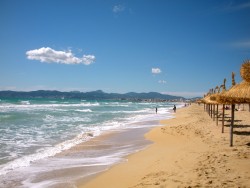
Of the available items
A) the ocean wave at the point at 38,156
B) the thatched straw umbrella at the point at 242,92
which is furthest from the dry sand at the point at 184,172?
the ocean wave at the point at 38,156

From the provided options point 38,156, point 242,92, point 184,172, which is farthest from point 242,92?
point 38,156

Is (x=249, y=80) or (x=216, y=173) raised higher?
(x=249, y=80)

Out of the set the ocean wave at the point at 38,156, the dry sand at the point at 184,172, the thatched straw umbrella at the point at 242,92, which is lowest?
the ocean wave at the point at 38,156

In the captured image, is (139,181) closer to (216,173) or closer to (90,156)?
(216,173)

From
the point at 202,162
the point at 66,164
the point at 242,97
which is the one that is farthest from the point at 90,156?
the point at 242,97

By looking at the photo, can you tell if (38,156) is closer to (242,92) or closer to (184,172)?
(184,172)

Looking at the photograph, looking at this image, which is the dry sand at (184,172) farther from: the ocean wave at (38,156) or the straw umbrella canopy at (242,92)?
the ocean wave at (38,156)

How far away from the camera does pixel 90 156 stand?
1143 cm

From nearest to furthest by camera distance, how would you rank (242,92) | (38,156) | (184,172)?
(184,172) → (38,156) → (242,92)

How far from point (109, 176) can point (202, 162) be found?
2.79 meters

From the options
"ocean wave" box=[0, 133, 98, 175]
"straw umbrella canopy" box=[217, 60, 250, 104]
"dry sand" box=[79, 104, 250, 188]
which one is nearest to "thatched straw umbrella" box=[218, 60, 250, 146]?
"straw umbrella canopy" box=[217, 60, 250, 104]

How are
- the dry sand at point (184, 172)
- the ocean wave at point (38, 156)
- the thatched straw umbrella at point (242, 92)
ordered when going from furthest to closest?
the thatched straw umbrella at point (242, 92)
the ocean wave at point (38, 156)
the dry sand at point (184, 172)

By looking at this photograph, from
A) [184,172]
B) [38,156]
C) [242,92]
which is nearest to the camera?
[184,172]

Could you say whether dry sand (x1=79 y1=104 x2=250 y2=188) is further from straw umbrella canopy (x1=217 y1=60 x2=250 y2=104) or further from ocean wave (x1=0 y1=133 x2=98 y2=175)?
ocean wave (x1=0 y1=133 x2=98 y2=175)
